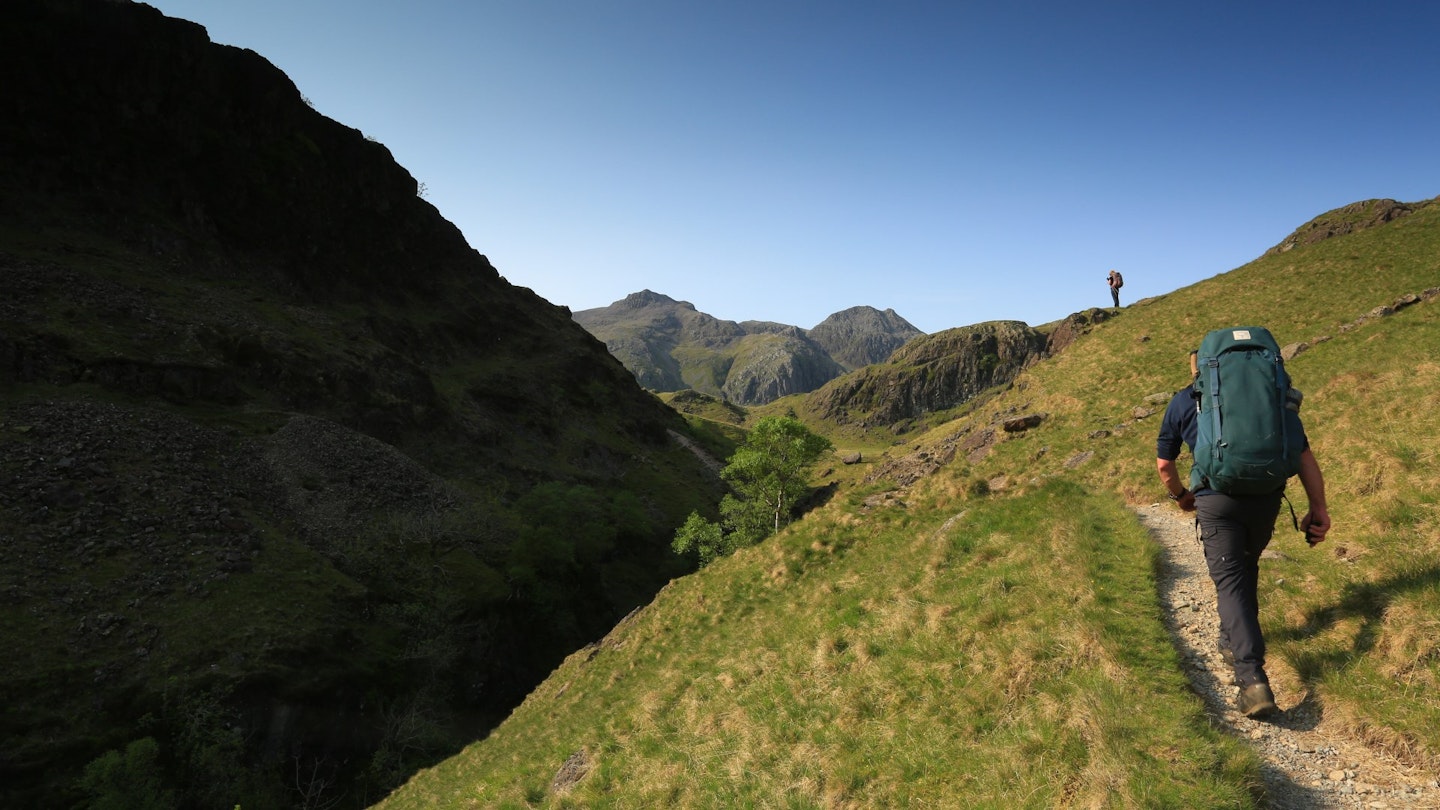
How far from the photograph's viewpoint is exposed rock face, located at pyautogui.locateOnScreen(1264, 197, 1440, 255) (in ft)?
172

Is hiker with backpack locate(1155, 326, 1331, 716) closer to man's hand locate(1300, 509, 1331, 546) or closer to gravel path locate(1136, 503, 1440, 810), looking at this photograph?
man's hand locate(1300, 509, 1331, 546)

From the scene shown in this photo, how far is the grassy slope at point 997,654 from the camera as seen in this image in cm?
693

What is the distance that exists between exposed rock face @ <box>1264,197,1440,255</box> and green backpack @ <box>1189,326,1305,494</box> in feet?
208

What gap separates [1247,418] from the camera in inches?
263

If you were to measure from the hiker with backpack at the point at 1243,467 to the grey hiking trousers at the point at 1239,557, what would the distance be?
0.01 meters

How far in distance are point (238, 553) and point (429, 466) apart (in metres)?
33.8

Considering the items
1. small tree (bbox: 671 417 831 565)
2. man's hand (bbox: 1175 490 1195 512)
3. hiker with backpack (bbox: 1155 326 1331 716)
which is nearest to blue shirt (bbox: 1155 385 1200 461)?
hiker with backpack (bbox: 1155 326 1331 716)

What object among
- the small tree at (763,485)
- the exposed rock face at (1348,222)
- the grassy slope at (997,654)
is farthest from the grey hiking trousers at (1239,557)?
the exposed rock face at (1348,222)

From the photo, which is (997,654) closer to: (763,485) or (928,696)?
(928,696)

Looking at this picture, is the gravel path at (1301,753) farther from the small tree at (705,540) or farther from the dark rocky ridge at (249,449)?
the small tree at (705,540)

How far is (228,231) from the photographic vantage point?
246 feet

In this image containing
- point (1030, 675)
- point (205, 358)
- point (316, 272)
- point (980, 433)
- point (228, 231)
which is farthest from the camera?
point (316, 272)

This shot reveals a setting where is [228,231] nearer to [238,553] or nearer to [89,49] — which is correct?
[89,49]

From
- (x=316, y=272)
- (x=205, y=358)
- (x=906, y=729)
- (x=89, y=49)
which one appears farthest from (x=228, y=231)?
(x=906, y=729)
